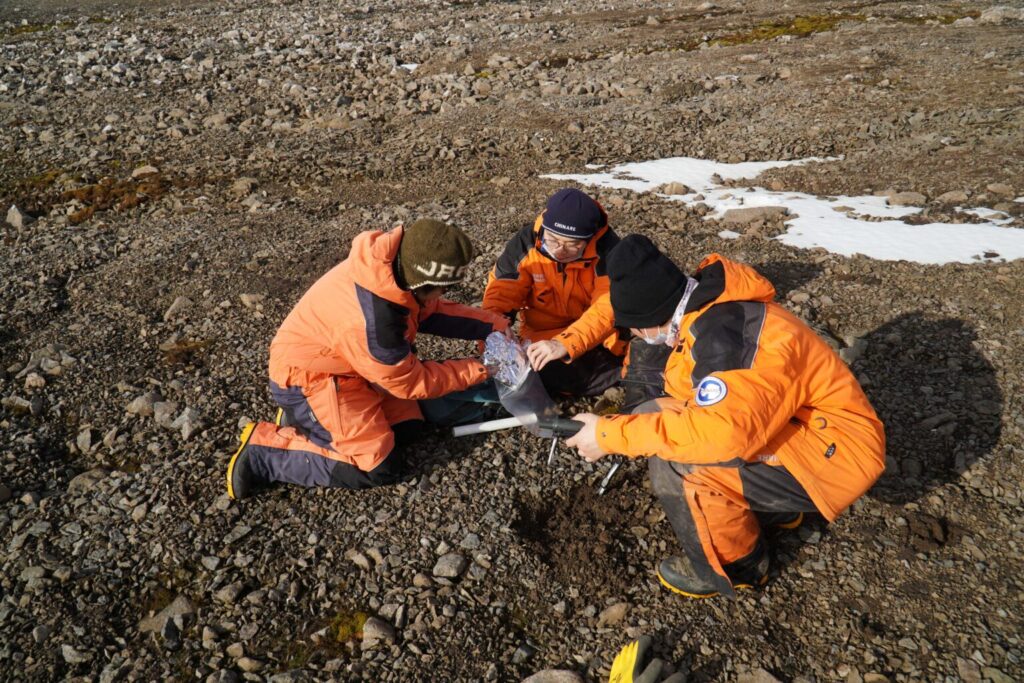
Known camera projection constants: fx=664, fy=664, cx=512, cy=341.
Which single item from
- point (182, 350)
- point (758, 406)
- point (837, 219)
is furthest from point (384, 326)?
point (837, 219)

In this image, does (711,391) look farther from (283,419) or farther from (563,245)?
(283,419)

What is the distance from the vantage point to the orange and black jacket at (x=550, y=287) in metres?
4.65

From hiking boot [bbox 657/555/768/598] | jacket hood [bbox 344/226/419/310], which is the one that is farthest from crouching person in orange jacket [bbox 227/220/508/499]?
hiking boot [bbox 657/555/768/598]

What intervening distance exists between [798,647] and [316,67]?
13862 millimetres

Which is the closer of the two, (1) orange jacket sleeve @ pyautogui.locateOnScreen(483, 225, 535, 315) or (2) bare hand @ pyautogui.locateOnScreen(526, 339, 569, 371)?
(2) bare hand @ pyautogui.locateOnScreen(526, 339, 569, 371)

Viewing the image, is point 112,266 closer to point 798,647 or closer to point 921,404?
point 798,647

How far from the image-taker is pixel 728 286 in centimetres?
311

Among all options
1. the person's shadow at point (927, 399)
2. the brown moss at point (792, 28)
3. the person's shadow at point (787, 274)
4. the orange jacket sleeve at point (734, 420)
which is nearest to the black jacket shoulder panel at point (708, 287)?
the orange jacket sleeve at point (734, 420)

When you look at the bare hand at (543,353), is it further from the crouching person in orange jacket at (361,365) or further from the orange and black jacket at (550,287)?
the crouching person in orange jacket at (361,365)

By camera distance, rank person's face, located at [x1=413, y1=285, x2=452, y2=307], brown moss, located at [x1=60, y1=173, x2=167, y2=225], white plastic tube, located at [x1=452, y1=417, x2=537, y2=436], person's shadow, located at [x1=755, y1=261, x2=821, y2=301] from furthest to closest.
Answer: brown moss, located at [x1=60, y1=173, x2=167, y2=225]
person's shadow, located at [x1=755, y1=261, x2=821, y2=301]
white plastic tube, located at [x1=452, y1=417, x2=537, y2=436]
person's face, located at [x1=413, y1=285, x2=452, y2=307]

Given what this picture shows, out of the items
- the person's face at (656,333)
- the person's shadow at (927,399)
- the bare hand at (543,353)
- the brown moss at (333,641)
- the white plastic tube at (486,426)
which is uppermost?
the person's face at (656,333)

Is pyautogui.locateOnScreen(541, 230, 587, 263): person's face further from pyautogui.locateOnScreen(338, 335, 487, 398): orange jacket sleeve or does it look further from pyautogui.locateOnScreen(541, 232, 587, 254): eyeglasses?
pyautogui.locateOnScreen(338, 335, 487, 398): orange jacket sleeve

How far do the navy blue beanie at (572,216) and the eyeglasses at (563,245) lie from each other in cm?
7

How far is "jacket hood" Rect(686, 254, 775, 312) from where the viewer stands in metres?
3.12
